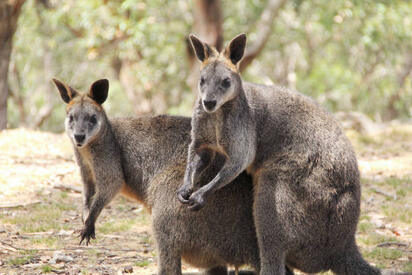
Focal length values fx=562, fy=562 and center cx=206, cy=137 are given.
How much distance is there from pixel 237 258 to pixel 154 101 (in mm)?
15812

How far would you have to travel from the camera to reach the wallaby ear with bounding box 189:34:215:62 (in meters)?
4.67

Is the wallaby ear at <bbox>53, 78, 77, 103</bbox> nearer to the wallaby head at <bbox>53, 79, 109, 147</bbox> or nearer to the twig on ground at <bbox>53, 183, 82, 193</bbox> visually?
the wallaby head at <bbox>53, 79, 109, 147</bbox>

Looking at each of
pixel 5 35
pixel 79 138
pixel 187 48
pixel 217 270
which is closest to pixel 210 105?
pixel 79 138

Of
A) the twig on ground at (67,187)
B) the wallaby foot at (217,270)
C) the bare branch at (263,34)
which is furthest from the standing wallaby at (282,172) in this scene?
the bare branch at (263,34)

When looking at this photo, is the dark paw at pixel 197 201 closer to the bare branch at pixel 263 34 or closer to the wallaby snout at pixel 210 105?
the wallaby snout at pixel 210 105

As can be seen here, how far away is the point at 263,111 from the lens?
463 cm

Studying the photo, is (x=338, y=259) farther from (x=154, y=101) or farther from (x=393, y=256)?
(x=154, y=101)

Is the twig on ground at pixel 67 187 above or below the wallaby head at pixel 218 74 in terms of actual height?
below

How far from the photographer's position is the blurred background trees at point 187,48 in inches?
527

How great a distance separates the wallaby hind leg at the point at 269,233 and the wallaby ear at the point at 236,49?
110 centimetres

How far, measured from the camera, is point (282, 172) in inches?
173

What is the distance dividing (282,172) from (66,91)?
2.16 metres

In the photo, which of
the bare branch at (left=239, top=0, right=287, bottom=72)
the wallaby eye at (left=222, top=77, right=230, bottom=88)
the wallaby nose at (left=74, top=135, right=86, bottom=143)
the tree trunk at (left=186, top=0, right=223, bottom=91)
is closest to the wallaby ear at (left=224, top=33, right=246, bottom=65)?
the wallaby eye at (left=222, top=77, right=230, bottom=88)

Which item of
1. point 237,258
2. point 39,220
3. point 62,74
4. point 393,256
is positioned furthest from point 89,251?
point 62,74
